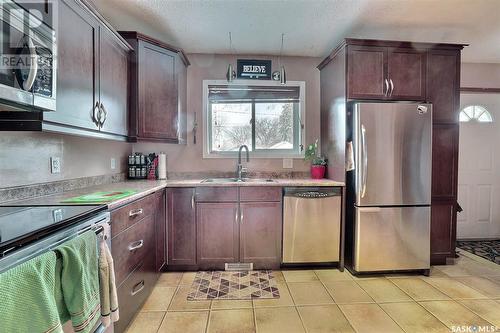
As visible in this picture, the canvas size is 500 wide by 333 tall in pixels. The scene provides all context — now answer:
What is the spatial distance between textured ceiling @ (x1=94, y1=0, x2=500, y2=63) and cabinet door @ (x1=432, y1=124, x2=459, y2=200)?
103 centimetres

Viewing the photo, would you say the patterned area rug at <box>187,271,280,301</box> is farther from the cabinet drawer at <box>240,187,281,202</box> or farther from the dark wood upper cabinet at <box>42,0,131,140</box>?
the dark wood upper cabinet at <box>42,0,131,140</box>

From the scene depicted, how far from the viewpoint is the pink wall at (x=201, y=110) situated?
312 cm

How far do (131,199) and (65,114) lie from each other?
2.10 ft

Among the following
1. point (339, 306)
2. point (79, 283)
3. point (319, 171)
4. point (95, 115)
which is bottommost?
point (339, 306)

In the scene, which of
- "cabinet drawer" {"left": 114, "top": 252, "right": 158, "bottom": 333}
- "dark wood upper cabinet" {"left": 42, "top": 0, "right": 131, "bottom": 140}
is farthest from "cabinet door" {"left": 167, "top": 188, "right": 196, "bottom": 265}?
"dark wood upper cabinet" {"left": 42, "top": 0, "right": 131, "bottom": 140}

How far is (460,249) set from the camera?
10.4 feet

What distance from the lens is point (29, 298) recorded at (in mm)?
767

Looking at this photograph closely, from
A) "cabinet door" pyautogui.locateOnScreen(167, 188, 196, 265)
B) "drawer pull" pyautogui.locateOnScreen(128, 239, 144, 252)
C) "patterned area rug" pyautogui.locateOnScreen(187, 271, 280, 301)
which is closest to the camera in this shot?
"drawer pull" pyautogui.locateOnScreen(128, 239, 144, 252)

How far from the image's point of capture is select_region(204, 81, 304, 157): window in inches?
125

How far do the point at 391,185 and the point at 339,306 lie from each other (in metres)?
1.20

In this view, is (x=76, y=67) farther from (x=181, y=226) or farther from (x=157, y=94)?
(x=181, y=226)

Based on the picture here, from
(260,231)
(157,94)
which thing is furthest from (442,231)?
(157,94)

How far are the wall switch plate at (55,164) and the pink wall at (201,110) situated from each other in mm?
1211

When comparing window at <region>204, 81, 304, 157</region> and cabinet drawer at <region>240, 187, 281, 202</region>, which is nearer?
cabinet drawer at <region>240, 187, 281, 202</region>
